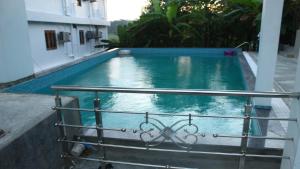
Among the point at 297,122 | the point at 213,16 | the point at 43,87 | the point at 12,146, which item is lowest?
the point at 43,87

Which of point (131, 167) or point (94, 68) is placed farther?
point (94, 68)

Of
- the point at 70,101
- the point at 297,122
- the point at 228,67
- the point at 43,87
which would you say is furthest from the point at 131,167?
the point at 228,67

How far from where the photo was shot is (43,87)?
734 centimetres

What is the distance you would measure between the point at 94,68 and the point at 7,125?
8.70 meters

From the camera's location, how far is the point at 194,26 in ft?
43.7

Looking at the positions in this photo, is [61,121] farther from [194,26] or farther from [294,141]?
→ [194,26]

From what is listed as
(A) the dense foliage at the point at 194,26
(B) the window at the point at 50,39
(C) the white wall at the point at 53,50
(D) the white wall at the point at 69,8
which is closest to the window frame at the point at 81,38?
(C) the white wall at the point at 53,50

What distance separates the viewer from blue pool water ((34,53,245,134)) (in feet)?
15.3

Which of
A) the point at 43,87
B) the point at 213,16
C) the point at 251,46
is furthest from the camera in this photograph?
the point at 213,16

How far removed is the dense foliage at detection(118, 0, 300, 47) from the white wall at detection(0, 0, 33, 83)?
766cm

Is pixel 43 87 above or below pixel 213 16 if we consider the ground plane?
below

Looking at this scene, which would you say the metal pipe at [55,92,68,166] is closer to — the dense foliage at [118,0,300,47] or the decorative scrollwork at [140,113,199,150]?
the decorative scrollwork at [140,113,199,150]

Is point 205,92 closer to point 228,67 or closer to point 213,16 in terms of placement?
point 228,67

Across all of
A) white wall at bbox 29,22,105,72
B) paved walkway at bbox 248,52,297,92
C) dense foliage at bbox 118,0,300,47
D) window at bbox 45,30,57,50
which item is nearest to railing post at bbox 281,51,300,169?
paved walkway at bbox 248,52,297,92
